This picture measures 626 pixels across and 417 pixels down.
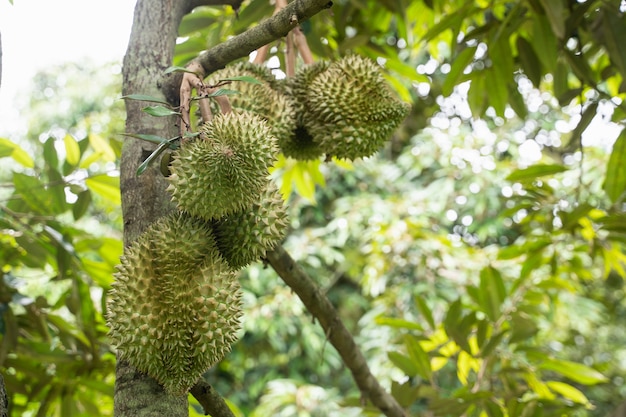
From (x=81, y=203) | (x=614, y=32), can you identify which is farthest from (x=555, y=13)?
(x=81, y=203)

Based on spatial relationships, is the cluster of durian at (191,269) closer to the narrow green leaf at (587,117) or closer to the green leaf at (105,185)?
the green leaf at (105,185)

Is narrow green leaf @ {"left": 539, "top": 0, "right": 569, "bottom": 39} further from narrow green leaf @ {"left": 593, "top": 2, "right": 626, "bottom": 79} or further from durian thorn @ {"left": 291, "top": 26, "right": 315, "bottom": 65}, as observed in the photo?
durian thorn @ {"left": 291, "top": 26, "right": 315, "bottom": 65}

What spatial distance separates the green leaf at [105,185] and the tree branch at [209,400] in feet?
2.19

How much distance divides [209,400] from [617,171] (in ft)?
2.99

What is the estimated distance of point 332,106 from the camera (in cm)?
92

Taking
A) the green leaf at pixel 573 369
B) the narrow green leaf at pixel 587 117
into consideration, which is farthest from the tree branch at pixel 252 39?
the green leaf at pixel 573 369

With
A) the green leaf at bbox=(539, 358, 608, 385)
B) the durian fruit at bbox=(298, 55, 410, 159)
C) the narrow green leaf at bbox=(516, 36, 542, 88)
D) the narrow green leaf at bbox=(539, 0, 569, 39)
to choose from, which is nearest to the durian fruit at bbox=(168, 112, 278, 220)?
the durian fruit at bbox=(298, 55, 410, 159)

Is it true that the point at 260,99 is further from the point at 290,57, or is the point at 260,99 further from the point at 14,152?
the point at 14,152

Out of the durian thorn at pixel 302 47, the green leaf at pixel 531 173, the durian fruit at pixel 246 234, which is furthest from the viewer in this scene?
the green leaf at pixel 531 173

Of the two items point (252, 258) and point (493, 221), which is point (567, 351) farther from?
point (252, 258)

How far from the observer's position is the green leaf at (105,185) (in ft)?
4.06

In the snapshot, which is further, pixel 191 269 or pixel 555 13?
pixel 555 13

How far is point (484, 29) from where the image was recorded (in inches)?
46.6

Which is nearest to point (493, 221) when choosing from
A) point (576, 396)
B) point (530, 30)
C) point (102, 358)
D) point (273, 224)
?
point (576, 396)
